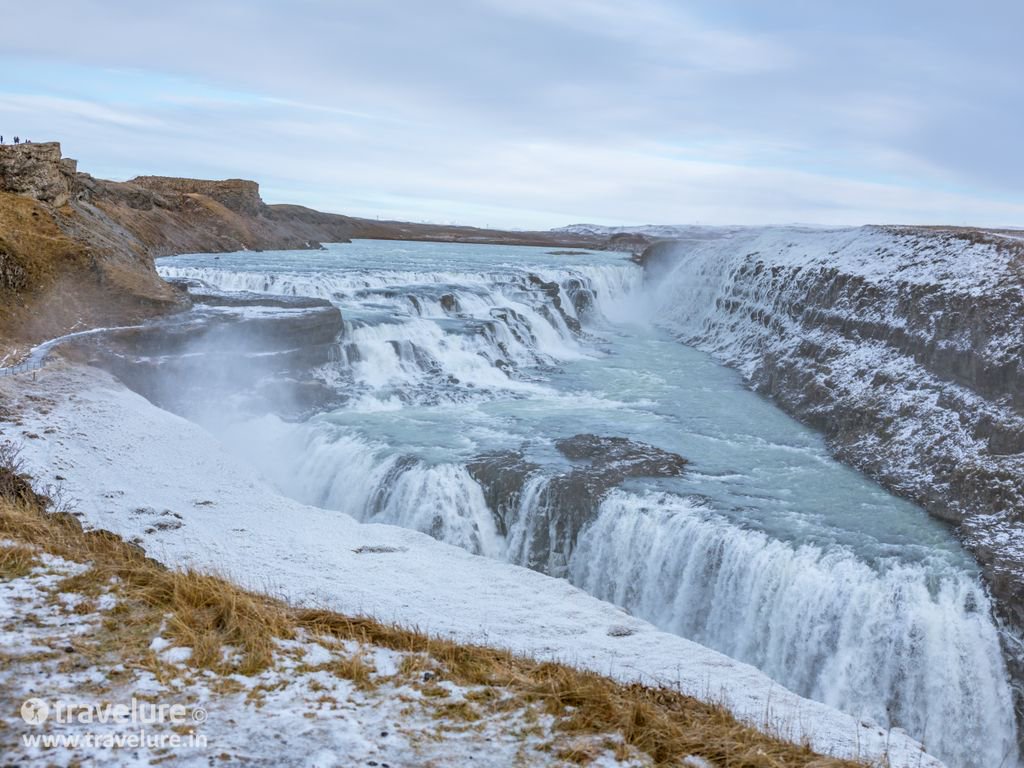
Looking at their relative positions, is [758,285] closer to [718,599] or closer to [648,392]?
[648,392]

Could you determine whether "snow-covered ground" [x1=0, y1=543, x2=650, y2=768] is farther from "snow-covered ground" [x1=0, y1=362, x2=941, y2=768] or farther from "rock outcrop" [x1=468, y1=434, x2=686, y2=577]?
"rock outcrop" [x1=468, y1=434, x2=686, y2=577]

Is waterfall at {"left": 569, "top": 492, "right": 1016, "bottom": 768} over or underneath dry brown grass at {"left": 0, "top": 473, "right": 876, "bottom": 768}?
underneath

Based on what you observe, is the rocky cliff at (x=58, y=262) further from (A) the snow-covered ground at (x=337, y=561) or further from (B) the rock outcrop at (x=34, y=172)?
(A) the snow-covered ground at (x=337, y=561)

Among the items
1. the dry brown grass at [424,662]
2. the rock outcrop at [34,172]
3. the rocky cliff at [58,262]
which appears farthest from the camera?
the rock outcrop at [34,172]

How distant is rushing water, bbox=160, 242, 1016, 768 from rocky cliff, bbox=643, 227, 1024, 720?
2.21ft

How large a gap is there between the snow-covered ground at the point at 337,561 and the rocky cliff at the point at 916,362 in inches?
208

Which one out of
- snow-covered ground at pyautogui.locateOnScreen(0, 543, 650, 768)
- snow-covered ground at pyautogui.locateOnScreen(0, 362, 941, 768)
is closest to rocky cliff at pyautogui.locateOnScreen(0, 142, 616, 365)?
snow-covered ground at pyautogui.locateOnScreen(0, 362, 941, 768)

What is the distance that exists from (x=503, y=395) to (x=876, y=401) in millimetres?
10023

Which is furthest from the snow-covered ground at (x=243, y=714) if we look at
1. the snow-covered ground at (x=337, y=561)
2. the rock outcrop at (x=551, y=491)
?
the rock outcrop at (x=551, y=491)

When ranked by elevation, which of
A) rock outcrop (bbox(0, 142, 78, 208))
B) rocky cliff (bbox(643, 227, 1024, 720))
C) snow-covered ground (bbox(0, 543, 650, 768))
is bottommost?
snow-covered ground (bbox(0, 543, 650, 768))

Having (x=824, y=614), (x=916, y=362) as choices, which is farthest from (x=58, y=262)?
(x=916, y=362)

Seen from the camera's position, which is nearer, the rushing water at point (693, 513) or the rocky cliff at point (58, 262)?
the rushing water at point (693, 513)

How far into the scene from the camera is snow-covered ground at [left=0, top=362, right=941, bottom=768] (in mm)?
7762

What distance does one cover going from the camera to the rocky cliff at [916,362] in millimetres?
14234
